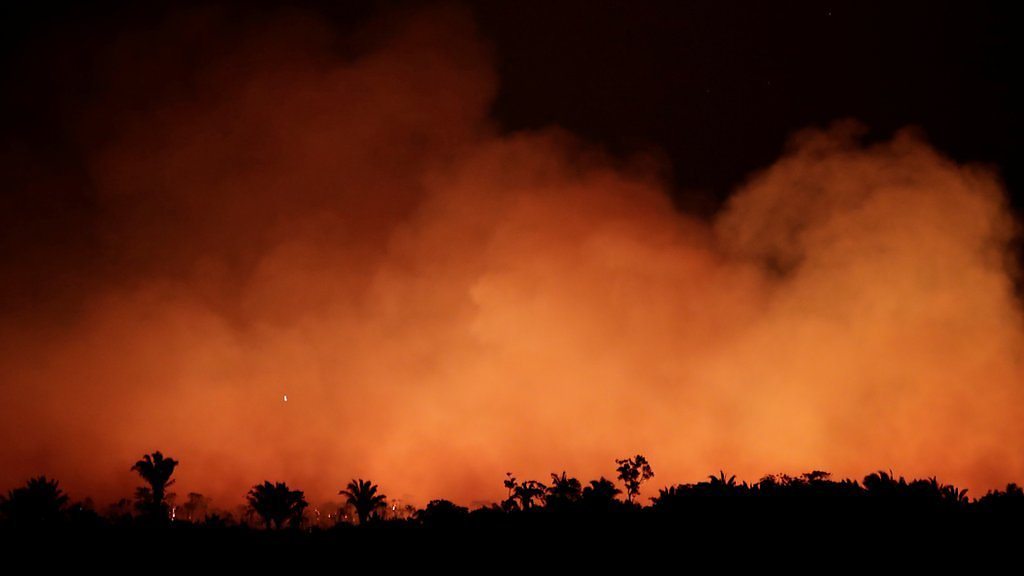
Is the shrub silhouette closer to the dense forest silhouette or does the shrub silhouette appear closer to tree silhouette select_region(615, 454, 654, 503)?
the dense forest silhouette

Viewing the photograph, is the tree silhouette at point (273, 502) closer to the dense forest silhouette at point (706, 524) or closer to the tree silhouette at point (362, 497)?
the tree silhouette at point (362, 497)

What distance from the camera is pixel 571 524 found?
70.9 ft

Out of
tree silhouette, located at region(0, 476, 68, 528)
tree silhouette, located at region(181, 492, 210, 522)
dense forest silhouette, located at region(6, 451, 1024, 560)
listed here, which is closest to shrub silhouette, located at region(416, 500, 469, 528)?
dense forest silhouette, located at region(6, 451, 1024, 560)

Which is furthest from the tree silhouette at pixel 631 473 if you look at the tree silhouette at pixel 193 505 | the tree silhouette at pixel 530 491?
the tree silhouette at pixel 193 505

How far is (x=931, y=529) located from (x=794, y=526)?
10.7ft

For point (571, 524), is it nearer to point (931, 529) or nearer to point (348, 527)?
point (348, 527)

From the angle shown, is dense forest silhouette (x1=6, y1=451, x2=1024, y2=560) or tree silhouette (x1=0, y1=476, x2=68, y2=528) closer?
dense forest silhouette (x1=6, y1=451, x2=1024, y2=560)

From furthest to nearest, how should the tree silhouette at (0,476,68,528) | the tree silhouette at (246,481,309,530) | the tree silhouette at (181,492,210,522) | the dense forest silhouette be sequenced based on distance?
the tree silhouette at (181,492,210,522), the tree silhouette at (246,481,309,530), the tree silhouette at (0,476,68,528), the dense forest silhouette

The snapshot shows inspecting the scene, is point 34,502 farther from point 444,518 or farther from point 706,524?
point 706,524

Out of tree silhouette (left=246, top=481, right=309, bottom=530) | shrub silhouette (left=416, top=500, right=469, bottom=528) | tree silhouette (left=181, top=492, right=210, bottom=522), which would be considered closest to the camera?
shrub silhouette (left=416, top=500, right=469, bottom=528)

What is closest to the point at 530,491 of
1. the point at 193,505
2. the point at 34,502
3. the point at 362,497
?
the point at 362,497

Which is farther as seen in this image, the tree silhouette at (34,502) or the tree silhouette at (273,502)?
the tree silhouette at (273,502)

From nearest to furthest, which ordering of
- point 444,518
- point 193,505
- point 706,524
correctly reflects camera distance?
point 706,524, point 444,518, point 193,505

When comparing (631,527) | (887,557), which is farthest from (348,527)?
(887,557)
